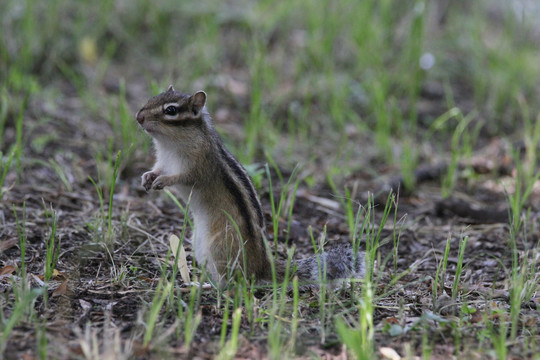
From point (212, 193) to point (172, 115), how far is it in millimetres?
479

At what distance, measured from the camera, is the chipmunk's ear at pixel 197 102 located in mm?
3711

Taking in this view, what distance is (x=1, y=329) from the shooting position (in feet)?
8.66

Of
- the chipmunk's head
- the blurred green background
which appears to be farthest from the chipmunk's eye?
the blurred green background

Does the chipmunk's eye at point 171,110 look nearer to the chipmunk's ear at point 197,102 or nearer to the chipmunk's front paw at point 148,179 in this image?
the chipmunk's ear at point 197,102

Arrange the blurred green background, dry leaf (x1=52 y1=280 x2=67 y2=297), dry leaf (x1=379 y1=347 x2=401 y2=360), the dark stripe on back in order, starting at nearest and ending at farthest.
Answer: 1. dry leaf (x1=379 y1=347 x2=401 y2=360)
2. dry leaf (x1=52 y1=280 x2=67 y2=297)
3. the dark stripe on back
4. the blurred green background

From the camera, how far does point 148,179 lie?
12.1 ft

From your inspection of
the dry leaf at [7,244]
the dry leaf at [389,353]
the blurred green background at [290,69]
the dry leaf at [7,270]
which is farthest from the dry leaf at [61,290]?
the blurred green background at [290,69]

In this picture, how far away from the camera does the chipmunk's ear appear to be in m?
Result: 3.71

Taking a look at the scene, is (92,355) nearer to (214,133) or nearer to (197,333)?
(197,333)

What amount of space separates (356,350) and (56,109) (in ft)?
13.8

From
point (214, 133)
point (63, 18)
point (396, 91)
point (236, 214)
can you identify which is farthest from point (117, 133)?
point (396, 91)

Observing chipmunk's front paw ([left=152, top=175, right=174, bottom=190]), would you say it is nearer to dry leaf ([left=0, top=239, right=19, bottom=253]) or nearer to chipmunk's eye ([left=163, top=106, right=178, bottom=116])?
chipmunk's eye ([left=163, top=106, right=178, bottom=116])

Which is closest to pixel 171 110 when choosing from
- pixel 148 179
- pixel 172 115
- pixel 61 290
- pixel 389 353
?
pixel 172 115

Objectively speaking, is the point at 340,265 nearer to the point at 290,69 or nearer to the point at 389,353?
the point at 389,353
